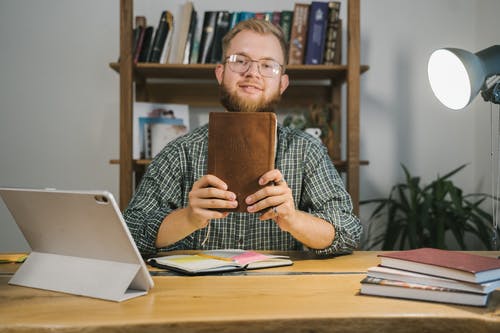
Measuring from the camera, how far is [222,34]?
2.41 meters

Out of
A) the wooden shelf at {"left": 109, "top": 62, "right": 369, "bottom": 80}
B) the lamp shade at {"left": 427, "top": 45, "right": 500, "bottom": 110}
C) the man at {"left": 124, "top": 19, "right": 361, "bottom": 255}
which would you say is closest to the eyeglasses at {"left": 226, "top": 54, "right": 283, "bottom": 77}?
the man at {"left": 124, "top": 19, "right": 361, "bottom": 255}

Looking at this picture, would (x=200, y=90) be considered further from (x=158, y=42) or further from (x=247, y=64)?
(x=247, y=64)

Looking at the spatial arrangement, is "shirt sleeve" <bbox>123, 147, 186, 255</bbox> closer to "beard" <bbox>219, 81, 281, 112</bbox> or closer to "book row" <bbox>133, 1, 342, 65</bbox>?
"beard" <bbox>219, 81, 281, 112</bbox>

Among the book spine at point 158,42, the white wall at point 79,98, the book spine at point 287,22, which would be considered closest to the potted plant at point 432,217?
the white wall at point 79,98

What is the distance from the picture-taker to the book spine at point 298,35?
244 cm

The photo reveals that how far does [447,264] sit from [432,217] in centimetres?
167

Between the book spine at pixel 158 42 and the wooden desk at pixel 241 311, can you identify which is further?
the book spine at pixel 158 42

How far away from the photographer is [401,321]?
808mm

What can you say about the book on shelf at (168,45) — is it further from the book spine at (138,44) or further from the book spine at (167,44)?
the book spine at (138,44)

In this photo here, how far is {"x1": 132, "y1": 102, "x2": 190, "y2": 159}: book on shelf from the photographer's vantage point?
2.46 metres

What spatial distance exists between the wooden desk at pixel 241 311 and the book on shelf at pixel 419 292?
0.05 ft

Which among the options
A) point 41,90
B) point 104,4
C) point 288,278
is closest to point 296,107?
point 104,4

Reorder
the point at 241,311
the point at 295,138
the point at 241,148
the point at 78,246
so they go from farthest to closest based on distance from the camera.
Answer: the point at 295,138
the point at 241,148
the point at 78,246
the point at 241,311

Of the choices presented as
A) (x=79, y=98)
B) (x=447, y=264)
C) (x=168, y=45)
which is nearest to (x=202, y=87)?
(x=168, y=45)
